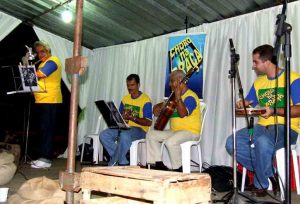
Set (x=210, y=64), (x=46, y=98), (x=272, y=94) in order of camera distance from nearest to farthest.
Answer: (x=272, y=94) → (x=46, y=98) → (x=210, y=64)

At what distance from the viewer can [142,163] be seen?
4.52 metres

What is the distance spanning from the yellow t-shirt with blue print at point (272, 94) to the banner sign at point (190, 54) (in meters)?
1.28

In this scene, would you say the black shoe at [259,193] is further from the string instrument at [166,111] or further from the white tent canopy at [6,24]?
the white tent canopy at [6,24]

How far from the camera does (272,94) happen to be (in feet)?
9.93

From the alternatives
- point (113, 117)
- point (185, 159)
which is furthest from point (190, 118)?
point (113, 117)

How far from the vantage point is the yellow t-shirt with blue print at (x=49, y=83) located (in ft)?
13.4

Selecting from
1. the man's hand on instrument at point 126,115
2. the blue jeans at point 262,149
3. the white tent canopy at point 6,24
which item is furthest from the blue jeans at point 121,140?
the white tent canopy at point 6,24

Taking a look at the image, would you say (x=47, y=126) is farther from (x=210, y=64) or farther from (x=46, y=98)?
(x=210, y=64)

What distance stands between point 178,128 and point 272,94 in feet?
3.82

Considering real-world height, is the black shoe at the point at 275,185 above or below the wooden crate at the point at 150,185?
below

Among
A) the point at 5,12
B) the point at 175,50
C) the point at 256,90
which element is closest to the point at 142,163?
the point at 175,50

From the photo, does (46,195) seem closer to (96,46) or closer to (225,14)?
(225,14)

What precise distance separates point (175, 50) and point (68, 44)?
221cm

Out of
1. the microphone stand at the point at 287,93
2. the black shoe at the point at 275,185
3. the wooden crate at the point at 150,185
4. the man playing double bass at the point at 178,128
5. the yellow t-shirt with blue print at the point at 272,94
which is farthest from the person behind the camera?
the man playing double bass at the point at 178,128
